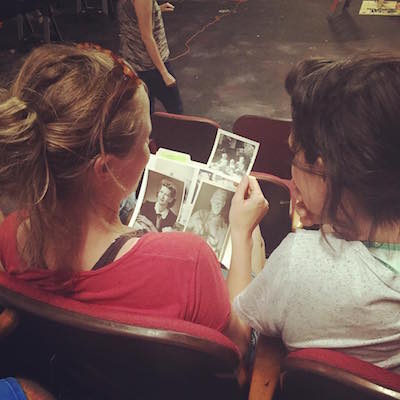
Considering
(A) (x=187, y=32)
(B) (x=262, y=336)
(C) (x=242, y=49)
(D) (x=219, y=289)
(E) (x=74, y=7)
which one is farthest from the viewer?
(E) (x=74, y=7)

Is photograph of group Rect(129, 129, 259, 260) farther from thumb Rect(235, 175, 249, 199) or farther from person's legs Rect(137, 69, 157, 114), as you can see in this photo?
person's legs Rect(137, 69, 157, 114)

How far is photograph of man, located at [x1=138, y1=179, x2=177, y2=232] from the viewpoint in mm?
1212

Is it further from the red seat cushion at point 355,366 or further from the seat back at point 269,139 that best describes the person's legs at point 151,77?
the red seat cushion at point 355,366

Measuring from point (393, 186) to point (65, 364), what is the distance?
94cm

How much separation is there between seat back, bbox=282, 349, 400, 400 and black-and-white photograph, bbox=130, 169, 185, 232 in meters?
0.60

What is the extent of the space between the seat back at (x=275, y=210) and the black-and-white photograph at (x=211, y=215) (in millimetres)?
232

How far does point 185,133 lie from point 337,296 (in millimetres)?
1140

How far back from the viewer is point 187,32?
15.3 feet

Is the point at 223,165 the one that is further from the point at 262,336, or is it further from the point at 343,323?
the point at 343,323

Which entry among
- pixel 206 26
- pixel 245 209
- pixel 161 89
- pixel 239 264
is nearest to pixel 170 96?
pixel 161 89

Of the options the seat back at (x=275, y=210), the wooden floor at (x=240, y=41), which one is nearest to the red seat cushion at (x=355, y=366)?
the seat back at (x=275, y=210)

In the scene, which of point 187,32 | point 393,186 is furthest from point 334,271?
point 187,32

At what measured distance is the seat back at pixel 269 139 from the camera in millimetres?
1589

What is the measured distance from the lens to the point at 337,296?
2.31 feet
